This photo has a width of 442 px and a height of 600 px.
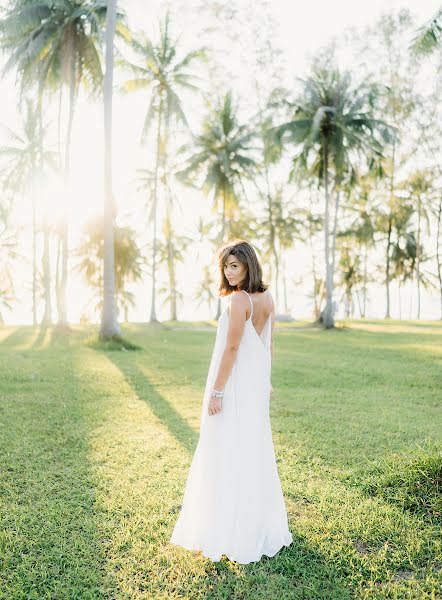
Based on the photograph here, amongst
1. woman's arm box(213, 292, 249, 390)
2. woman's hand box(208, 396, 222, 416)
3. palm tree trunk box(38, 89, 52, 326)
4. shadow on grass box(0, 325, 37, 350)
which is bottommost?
shadow on grass box(0, 325, 37, 350)

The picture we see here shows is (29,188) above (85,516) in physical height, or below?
above

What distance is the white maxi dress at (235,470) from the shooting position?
10.9 feet

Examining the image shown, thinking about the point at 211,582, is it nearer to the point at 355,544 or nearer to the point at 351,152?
the point at 355,544

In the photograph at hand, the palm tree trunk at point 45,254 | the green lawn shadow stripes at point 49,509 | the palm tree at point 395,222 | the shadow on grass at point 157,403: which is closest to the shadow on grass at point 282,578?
the green lawn shadow stripes at point 49,509

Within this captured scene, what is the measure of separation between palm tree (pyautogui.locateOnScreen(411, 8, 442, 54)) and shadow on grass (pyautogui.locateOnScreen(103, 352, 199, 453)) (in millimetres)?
8103

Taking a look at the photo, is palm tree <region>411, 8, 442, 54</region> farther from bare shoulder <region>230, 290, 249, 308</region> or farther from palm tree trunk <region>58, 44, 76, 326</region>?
palm tree trunk <region>58, 44, 76, 326</region>

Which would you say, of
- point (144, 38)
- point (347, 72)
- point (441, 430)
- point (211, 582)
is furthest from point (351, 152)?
point (211, 582)

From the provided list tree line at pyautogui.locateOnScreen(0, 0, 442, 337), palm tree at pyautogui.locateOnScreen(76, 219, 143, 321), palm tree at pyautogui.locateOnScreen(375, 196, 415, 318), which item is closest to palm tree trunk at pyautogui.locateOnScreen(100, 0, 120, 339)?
tree line at pyautogui.locateOnScreen(0, 0, 442, 337)

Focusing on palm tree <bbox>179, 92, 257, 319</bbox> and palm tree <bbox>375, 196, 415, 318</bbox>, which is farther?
palm tree <bbox>375, 196, 415, 318</bbox>

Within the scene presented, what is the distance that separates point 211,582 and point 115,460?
2.41 m

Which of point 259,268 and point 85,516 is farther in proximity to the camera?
point 85,516

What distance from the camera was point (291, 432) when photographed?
6523 mm

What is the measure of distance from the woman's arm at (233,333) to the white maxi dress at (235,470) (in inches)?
3.0

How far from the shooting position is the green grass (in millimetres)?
3189
